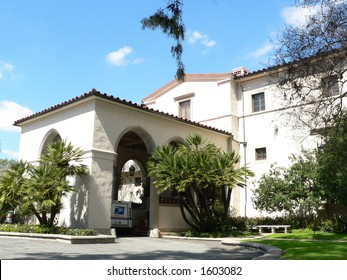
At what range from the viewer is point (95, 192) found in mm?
15016

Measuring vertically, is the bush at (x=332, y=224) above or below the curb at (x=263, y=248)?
above

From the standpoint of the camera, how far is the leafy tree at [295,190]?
59.1ft

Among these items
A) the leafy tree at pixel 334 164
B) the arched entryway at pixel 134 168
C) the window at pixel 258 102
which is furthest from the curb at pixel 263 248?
the window at pixel 258 102

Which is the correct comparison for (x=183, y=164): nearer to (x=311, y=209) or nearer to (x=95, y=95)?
(x=95, y=95)

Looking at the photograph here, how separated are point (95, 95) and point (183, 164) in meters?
4.70

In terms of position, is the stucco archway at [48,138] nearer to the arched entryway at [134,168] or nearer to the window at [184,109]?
the arched entryway at [134,168]

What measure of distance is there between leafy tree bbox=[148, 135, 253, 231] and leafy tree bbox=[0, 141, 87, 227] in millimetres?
3468

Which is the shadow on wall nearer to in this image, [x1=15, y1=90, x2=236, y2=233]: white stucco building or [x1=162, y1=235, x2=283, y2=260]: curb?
[x1=15, y1=90, x2=236, y2=233]: white stucco building

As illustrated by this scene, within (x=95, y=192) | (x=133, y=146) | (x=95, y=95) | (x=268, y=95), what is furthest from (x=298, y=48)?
(x=133, y=146)

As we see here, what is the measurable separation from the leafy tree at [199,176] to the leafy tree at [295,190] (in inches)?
108

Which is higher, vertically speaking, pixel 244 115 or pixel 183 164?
pixel 244 115

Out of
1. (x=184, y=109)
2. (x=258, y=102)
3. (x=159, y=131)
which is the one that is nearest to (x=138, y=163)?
(x=184, y=109)

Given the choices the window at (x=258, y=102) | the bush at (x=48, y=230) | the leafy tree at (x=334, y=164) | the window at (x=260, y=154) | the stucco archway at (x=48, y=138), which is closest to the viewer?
the bush at (x=48, y=230)

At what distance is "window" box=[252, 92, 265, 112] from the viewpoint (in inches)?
909
